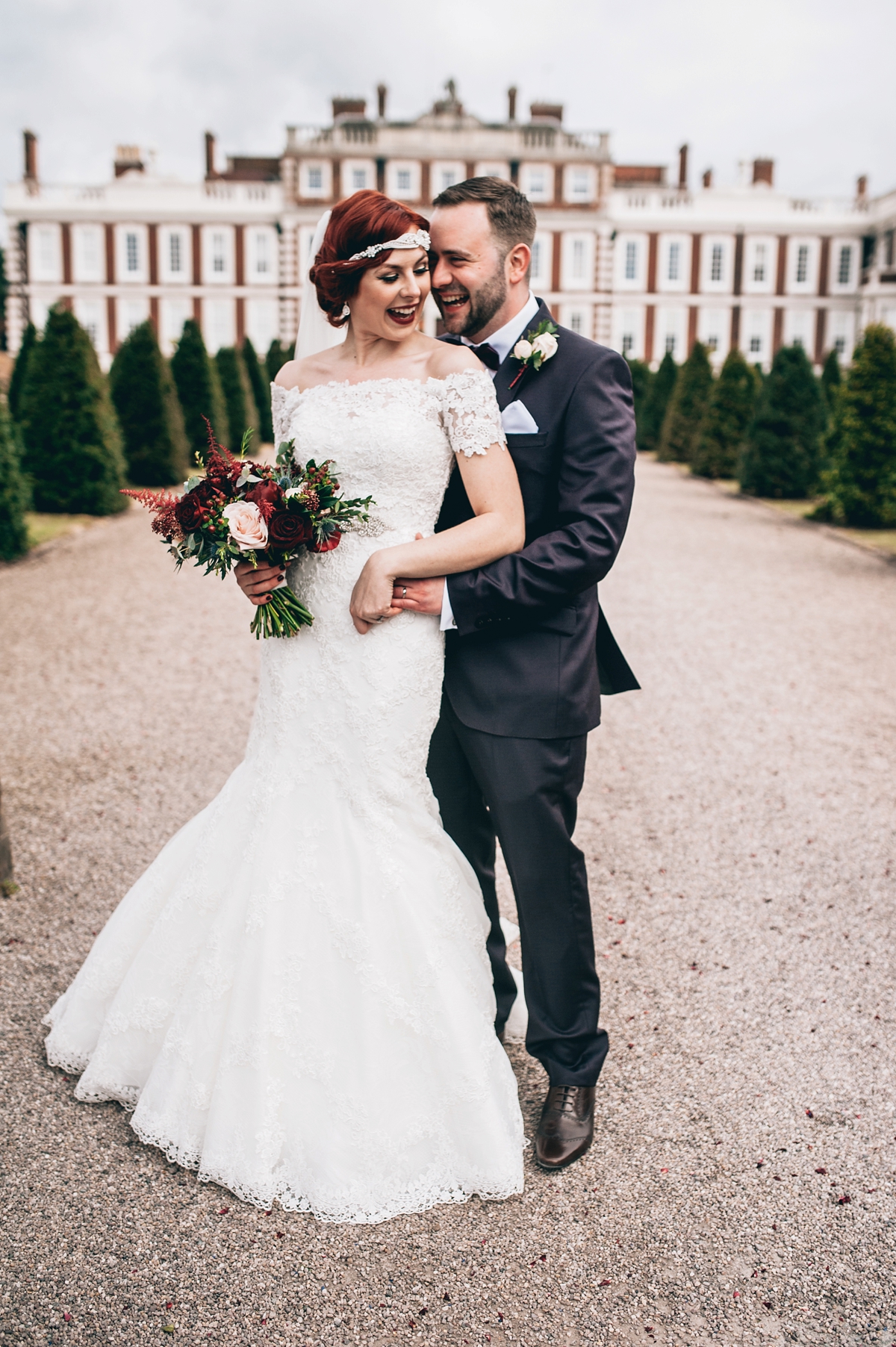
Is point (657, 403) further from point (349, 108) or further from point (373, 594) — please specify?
point (349, 108)

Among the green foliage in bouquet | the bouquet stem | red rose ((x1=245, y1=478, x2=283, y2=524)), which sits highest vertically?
the green foliage in bouquet

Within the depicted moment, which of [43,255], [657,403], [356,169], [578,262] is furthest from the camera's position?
[43,255]

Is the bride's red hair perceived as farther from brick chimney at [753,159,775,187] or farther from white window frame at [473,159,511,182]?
brick chimney at [753,159,775,187]

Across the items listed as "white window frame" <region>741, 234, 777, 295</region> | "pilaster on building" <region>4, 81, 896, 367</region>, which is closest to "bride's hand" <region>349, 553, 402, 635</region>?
"pilaster on building" <region>4, 81, 896, 367</region>

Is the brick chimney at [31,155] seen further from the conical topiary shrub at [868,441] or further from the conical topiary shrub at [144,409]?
the conical topiary shrub at [868,441]

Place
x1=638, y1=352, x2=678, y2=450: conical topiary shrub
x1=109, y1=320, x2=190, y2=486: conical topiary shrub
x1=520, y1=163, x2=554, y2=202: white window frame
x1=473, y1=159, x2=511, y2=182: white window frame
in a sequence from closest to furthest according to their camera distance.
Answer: x1=109, y1=320, x2=190, y2=486: conical topiary shrub < x1=638, y1=352, x2=678, y2=450: conical topiary shrub < x1=473, y1=159, x2=511, y2=182: white window frame < x1=520, y1=163, x2=554, y2=202: white window frame

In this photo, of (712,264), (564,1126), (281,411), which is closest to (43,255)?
(712,264)

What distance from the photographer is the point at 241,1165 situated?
2363 mm

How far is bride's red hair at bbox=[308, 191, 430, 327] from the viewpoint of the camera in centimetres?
234

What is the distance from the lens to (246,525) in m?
2.37

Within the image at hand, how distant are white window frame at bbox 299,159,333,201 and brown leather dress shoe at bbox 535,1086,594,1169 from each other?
4974 cm

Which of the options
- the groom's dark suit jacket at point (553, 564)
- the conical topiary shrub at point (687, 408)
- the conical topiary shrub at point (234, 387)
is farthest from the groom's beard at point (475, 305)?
the conical topiary shrub at point (234, 387)

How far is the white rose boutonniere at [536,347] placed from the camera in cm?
242

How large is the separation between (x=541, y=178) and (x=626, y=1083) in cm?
5045
